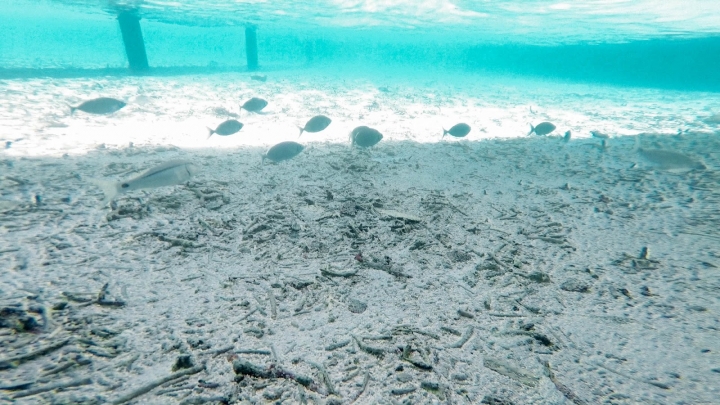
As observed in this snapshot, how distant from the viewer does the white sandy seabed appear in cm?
244

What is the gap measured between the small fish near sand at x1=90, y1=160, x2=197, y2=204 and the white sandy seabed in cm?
58

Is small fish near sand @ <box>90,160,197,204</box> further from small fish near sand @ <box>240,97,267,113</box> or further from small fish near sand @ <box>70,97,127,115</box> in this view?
small fish near sand @ <box>240,97,267,113</box>

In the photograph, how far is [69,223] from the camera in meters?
4.30

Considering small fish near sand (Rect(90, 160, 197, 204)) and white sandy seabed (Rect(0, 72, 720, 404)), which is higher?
small fish near sand (Rect(90, 160, 197, 204))

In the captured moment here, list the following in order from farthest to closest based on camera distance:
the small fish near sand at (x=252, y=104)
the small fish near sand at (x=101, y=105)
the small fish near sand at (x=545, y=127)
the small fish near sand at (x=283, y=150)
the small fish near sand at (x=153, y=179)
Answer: the small fish near sand at (x=545, y=127), the small fish near sand at (x=252, y=104), the small fish near sand at (x=101, y=105), the small fish near sand at (x=283, y=150), the small fish near sand at (x=153, y=179)

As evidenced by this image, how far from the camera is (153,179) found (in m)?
4.21

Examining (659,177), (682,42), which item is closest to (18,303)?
(659,177)

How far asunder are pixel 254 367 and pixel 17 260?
311cm

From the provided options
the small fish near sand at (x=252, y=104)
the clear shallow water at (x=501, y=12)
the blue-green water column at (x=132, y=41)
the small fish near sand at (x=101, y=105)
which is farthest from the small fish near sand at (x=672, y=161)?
the blue-green water column at (x=132, y=41)

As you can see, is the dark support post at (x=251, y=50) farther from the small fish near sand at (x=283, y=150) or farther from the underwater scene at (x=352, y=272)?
the small fish near sand at (x=283, y=150)

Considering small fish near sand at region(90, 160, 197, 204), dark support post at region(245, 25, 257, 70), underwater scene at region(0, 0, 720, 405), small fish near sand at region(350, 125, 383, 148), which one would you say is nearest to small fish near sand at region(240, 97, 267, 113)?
underwater scene at region(0, 0, 720, 405)

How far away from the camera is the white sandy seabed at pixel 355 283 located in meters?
2.44

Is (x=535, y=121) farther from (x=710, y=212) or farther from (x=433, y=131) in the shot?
(x=710, y=212)

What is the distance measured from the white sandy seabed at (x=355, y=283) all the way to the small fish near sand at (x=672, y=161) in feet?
0.70
